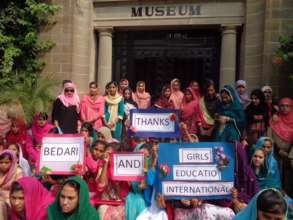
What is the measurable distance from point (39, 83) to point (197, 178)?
4.90 metres

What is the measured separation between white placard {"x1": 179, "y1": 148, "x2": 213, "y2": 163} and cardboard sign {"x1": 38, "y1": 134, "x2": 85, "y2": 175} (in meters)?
1.11

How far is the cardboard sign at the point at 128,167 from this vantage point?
14.8 ft

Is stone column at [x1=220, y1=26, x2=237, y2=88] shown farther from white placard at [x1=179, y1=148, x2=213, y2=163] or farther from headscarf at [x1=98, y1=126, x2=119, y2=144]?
white placard at [x1=179, y1=148, x2=213, y2=163]

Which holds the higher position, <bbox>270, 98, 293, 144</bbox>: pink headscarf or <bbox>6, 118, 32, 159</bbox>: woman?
<bbox>270, 98, 293, 144</bbox>: pink headscarf

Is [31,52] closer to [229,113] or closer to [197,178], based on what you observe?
[229,113]

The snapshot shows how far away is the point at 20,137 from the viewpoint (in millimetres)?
6168

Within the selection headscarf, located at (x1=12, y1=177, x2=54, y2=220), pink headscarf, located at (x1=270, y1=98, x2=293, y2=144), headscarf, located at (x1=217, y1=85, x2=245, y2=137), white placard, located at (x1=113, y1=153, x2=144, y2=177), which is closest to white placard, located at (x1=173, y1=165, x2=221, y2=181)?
white placard, located at (x1=113, y1=153, x2=144, y2=177)

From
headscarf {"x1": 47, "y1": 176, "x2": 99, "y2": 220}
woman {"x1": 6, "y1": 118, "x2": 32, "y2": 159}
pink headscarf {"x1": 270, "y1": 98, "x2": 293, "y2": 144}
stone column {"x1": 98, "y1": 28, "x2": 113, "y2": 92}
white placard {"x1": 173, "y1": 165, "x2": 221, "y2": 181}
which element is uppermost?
stone column {"x1": 98, "y1": 28, "x2": 113, "y2": 92}

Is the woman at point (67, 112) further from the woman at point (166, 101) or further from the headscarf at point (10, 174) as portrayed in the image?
the headscarf at point (10, 174)

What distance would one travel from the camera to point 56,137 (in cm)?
485

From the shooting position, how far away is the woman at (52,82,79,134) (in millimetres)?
Result: 6730

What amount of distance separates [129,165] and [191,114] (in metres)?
2.12

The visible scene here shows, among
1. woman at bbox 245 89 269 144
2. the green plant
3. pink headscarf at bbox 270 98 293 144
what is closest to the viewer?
pink headscarf at bbox 270 98 293 144

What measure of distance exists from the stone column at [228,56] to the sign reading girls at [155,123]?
3.56 m
